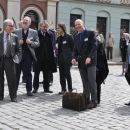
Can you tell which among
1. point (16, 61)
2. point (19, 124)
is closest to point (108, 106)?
point (16, 61)

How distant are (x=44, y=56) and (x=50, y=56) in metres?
0.18

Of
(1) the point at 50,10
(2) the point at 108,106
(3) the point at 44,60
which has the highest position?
(1) the point at 50,10

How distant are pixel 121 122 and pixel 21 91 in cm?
448

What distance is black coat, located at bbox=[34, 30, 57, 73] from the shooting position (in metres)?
12.8

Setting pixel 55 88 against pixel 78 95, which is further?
pixel 55 88

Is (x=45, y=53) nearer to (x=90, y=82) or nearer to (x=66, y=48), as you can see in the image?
(x=66, y=48)

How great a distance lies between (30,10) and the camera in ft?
109

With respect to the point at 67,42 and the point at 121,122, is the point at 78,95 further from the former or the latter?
the point at 67,42

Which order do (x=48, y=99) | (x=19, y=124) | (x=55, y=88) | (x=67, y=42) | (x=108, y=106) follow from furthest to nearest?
(x=55, y=88) → (x=67, y=42) → (x=48, y=99) → (x=108, y=106) → (x=19, y=124)

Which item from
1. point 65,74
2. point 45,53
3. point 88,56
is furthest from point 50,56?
point 88,56

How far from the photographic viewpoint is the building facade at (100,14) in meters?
34.2

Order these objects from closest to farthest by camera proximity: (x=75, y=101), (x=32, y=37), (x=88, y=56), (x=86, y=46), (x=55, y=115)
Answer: (x=55, y=115) < (x=75, y=101) < (x=88, y=56) < (x=86, y=46) < (x=32, y=37)

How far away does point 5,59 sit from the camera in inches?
436

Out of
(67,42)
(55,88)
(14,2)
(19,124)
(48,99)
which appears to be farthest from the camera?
(14,2)
